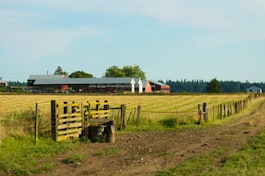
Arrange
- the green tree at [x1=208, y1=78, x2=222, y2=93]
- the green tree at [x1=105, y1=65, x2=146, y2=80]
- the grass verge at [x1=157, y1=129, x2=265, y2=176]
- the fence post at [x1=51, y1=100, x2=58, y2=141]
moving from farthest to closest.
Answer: the green tree at [x1=105, y1=65, x2=146, y2=80], the green tree at [x1=208, y1=78, x2=222, y2=93], the fence post at [x1=51, y1=100, x2=58, y2=141], the grass verge at [x1=157, y1=129, x2=265, y2=176]

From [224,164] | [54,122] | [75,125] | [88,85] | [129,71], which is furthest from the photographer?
[129,71]

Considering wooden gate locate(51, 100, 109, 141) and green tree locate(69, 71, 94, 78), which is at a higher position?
green tree locate(69, 71, 94, 78)

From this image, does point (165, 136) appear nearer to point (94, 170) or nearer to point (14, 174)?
point (94, 170)

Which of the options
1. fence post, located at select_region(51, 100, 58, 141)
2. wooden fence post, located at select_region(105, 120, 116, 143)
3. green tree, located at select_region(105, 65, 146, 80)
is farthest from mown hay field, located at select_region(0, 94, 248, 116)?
green tree, located at select_region(105, 65, 146, 80)

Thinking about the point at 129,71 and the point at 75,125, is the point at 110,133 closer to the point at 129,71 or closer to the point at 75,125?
the point at 75,125

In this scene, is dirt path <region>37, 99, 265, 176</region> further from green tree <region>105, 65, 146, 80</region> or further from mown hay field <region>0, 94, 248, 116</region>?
green tree <region>105, 65, 146, 80</region>

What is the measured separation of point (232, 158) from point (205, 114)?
12.9 meters

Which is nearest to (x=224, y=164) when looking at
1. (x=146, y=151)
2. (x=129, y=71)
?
(x=146, y=151)

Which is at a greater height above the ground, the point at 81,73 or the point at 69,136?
the point at 81,73

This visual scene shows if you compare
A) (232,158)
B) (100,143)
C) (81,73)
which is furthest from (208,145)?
(81,73)

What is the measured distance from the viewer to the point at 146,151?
1384 cm

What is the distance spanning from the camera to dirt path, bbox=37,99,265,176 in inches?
431

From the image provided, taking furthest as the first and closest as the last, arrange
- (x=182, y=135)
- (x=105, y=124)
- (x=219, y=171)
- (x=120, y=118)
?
1. (x=120, y=118)
2. (x=182, y=135)
3. (x=105, y=124)
4. (x=219, y=171)

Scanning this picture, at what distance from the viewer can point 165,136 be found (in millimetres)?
18156
